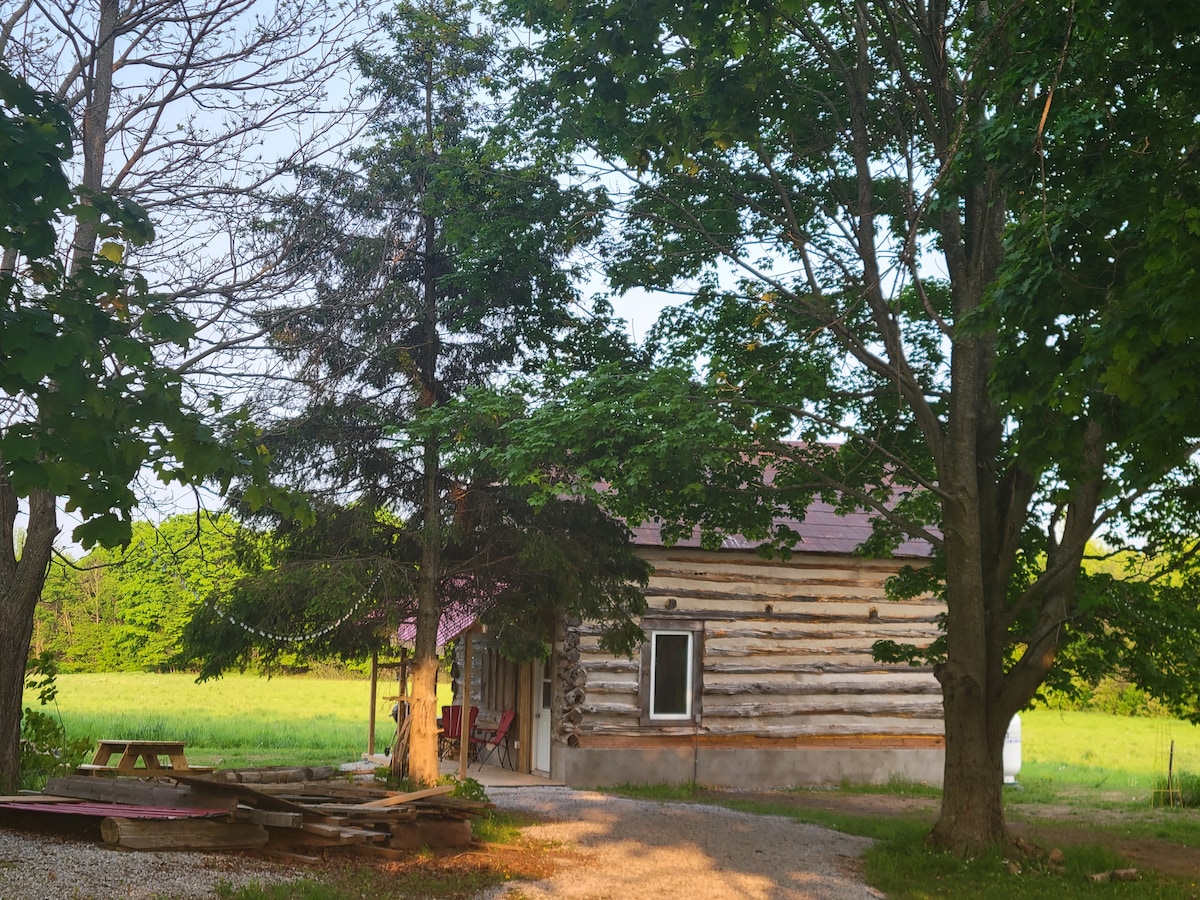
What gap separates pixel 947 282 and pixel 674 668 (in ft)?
24.2

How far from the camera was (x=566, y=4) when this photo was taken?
20.3ft

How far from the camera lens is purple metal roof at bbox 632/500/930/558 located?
57.5 feet

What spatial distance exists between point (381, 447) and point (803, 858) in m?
6.71

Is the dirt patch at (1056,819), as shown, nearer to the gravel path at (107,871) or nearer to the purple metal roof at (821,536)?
the purple metal roof at (821,536)

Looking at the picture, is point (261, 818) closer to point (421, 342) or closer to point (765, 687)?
point (421, 342)

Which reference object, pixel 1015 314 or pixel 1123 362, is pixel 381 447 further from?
pixel 1123 362

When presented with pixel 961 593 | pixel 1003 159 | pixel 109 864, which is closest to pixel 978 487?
pixel 961 593

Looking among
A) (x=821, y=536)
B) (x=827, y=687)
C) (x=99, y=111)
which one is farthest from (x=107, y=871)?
(x=821, y=536)

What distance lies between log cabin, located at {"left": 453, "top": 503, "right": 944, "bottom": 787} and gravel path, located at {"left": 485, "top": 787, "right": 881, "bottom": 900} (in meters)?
2.14

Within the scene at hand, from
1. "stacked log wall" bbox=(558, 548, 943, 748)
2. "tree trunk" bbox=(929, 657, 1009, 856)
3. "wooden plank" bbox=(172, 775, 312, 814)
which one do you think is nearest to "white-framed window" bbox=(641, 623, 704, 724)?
"stacked log wall" bbox=(558, 548, 943, 748)

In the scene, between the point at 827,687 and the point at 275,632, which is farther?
the point at 827,687

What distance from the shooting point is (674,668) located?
57.3 feet

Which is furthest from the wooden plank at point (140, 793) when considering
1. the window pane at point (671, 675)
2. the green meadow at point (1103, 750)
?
the green meadow at point (1103, 750)

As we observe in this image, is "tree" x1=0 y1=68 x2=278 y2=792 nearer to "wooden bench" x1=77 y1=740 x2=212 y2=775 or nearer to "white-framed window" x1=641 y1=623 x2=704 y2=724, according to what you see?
"wooden bench" x1=77 y1=740 x2=212 y2=775
